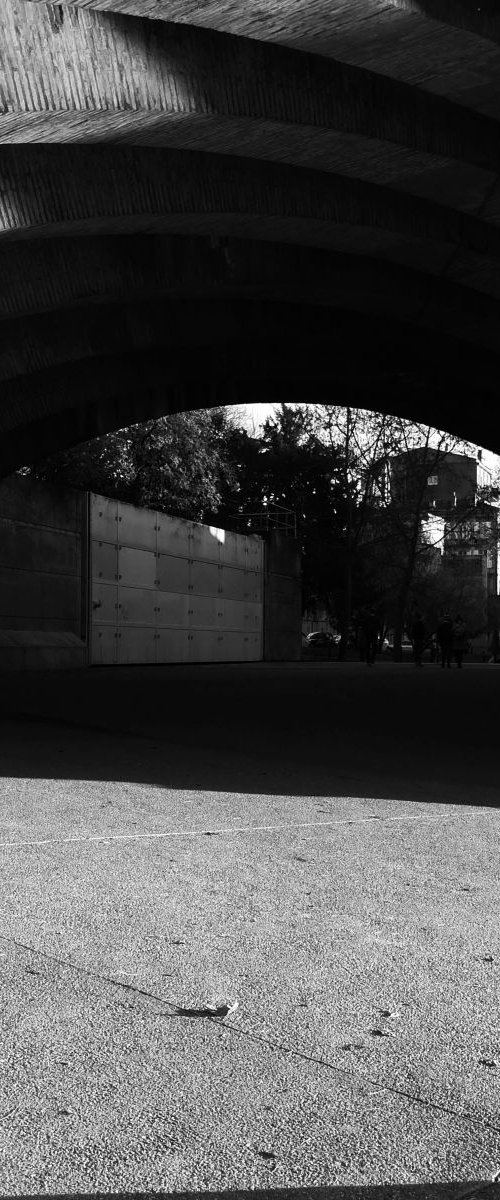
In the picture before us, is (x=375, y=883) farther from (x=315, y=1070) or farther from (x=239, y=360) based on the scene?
(x=239, y=360)

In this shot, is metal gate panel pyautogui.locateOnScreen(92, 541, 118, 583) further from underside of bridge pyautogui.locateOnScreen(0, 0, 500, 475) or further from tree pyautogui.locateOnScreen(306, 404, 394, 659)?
tree pyautogui.locateOnScreen(306, 404, 394, 659)

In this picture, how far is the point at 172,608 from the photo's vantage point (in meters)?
34.1

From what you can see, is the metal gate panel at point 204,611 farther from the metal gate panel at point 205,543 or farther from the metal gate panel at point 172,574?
the metal gate panel at point 205,543

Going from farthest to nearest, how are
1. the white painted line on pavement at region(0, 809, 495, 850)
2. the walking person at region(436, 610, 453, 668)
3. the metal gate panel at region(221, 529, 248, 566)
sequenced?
the walking person at region(436, 610, 453, 668), the metal gate panel at region(221, 529, 248, 566), the white painted line on pavement at region(0, 809, 495, 850)

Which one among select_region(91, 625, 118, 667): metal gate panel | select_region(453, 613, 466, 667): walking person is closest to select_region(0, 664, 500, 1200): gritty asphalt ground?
select_region(91, 625, 118, 667): metal gate panel

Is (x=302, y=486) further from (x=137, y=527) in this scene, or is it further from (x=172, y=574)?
(x=137, y=527)

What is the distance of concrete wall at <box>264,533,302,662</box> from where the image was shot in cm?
4219

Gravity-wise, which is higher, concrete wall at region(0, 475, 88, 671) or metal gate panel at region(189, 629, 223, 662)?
concrete wall at region(0, 475, 88, 671)

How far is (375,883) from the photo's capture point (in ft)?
18.1

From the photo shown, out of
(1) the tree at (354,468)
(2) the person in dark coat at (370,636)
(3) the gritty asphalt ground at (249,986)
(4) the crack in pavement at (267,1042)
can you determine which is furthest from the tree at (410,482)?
(4) the crack in pavement at (267,1042)

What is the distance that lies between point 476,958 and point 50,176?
818 centimetres

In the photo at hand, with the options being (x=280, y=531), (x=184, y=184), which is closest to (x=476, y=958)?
(x=184, y=184)

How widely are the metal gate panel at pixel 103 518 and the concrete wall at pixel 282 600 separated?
11809 millimetres

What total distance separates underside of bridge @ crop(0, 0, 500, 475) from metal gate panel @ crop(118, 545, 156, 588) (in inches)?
439
